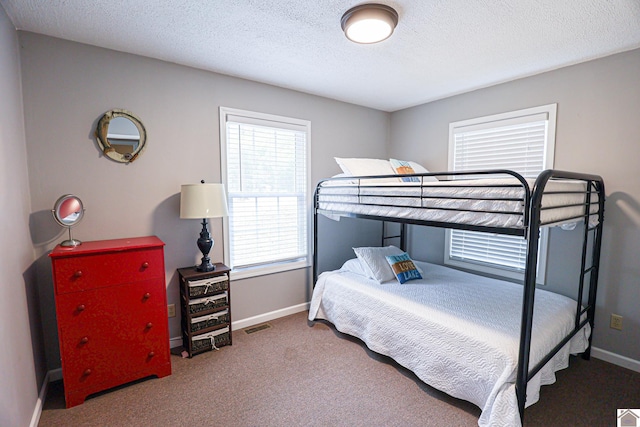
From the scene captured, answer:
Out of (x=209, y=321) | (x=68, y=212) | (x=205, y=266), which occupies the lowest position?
(x=209, y=321)

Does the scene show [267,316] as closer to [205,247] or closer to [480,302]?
[205,247]

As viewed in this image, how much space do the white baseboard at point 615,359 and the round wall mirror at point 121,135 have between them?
4.00 metres

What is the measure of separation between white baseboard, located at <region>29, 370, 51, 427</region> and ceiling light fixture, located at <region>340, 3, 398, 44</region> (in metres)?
2.91

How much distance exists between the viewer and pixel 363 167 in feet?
10.5

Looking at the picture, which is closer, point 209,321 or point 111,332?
point 111,332

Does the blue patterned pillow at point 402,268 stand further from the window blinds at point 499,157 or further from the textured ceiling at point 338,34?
the textured ceiling at point 338,34

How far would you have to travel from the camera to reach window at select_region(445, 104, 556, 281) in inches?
108

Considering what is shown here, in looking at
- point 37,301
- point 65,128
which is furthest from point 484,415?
point 65,128

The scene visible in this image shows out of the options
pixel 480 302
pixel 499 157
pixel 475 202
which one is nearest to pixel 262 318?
pixel 480 302

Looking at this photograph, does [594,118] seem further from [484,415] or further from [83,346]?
[83,346]

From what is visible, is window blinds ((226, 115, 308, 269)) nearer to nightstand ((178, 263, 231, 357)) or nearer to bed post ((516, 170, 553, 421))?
nightstand ((178, 263, 231, 357))

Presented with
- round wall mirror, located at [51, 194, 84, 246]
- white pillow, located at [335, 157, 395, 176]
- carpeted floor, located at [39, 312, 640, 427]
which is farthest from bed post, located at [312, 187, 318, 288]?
round wall mirror, located at [51, 194, 84, 246]

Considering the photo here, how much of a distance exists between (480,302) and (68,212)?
300 cm

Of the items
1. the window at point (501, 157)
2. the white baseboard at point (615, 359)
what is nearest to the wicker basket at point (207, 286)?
the window at point (501, 157)
